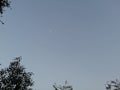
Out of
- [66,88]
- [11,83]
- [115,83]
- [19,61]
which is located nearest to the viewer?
[11,83]

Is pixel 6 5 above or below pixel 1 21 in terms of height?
above

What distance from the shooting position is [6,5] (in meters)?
29.7

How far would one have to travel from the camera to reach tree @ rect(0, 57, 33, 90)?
6265 cm

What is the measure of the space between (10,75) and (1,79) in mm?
2423

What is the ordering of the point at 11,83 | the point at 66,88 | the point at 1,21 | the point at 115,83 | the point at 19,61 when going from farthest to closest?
1. the point at 115,83
2. the point at 66,88
3. the point at 19,61
4. the point at 11,83
5. the point at 1,21

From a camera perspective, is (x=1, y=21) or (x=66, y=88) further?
(x=66, y=88)

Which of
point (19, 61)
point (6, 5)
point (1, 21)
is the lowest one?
point (1, 21)

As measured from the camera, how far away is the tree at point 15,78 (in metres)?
62.7

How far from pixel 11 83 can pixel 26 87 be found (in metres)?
3.97

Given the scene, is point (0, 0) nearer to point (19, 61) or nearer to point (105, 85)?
point (19, 61)

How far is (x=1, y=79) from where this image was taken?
63.6 metres

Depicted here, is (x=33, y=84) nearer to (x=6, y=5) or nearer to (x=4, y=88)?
(x=4, y=88)

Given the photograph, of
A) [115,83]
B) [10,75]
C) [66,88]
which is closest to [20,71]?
[10,75]

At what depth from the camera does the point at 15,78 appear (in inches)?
2484
